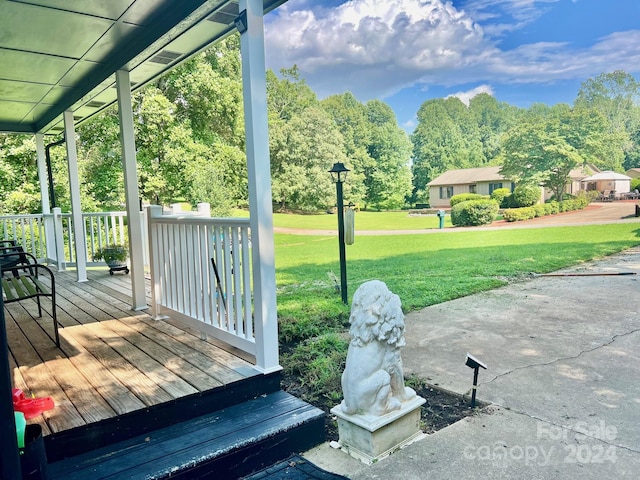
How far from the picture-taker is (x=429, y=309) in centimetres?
471

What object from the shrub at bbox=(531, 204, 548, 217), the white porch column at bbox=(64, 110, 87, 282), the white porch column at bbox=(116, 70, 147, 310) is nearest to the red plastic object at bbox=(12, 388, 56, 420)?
the white porch column at bbox=(116, 70, 147, 310)

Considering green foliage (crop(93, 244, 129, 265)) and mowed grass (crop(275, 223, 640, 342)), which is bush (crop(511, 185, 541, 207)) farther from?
green foliage (crop(93, 244, 129, 265))

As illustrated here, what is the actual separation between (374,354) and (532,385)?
1.31 metres

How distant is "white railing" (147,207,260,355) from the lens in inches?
98.3

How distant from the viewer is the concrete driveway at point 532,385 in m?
1.81

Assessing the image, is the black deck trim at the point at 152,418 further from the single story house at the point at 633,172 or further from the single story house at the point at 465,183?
the single story house at the point at 633,172

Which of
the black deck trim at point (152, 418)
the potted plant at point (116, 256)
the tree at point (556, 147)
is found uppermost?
the tree at point (556, 147)

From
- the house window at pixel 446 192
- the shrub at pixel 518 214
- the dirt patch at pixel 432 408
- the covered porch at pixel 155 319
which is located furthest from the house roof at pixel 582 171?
the covered porch at pixel 155 319

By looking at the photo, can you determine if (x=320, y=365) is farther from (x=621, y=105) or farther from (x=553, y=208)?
(x=621, y=105)

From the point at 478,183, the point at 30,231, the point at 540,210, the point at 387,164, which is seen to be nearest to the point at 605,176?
the point at 540,210

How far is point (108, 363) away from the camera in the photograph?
97.4 inches

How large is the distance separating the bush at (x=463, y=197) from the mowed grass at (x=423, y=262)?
0.70m

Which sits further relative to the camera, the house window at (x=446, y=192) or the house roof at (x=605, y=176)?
the house window at (x=446, y=192)

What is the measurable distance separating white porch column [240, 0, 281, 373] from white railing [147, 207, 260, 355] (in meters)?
0.11
